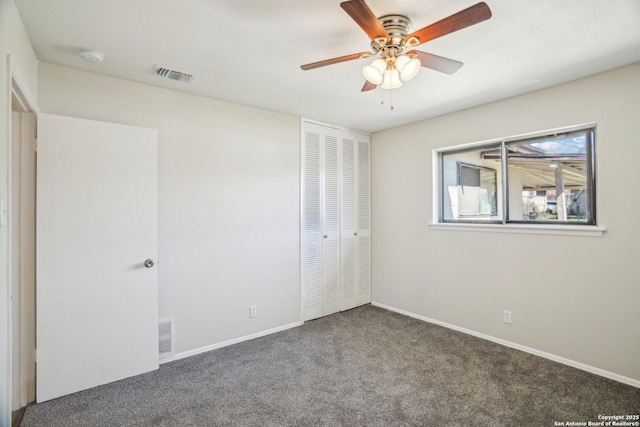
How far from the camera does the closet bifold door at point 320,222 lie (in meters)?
3.81

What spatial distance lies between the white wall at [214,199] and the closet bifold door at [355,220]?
77cm

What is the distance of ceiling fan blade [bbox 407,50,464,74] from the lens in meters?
1.80

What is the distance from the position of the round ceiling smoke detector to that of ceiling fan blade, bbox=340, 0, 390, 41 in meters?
1.86

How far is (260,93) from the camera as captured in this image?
297 cm

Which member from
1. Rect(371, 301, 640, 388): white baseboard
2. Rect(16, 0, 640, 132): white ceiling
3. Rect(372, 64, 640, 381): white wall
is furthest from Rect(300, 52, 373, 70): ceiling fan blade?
Rect(371, 301, 640, 388): white baseboard

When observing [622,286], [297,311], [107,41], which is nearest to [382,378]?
[297,311]

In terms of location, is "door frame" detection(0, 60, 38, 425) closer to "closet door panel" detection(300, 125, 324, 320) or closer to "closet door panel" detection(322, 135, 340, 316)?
"closet door panel" detection(300, 125, 324, 320)

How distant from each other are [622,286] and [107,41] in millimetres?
4136

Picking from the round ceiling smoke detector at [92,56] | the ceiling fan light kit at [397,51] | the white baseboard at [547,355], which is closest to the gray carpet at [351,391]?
the white baseboard at [547,355]

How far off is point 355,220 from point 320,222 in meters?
0.61

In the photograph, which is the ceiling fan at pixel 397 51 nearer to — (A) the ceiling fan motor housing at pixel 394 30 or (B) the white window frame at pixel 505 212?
(A) the ceiling fan motor housing at pixel 394 30

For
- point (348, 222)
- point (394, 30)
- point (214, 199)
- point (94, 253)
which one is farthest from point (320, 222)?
point (394, 30)

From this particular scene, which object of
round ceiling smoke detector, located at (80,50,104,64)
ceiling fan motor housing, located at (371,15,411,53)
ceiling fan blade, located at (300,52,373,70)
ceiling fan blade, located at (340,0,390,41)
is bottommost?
ceiling fan blade, located at (300,52,373,70)

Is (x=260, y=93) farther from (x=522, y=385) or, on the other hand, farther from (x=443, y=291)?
(x=522, y=385)
